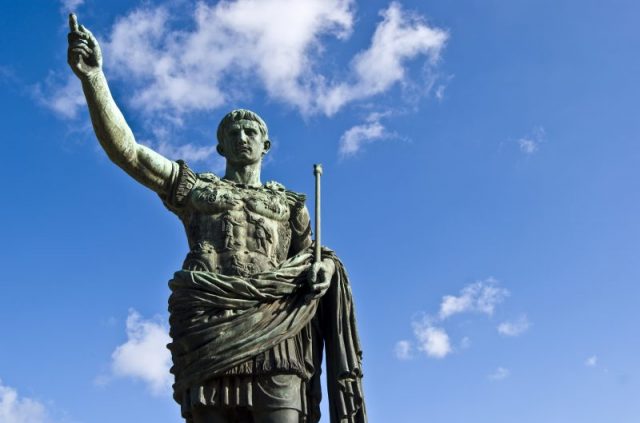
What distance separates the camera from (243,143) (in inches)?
417

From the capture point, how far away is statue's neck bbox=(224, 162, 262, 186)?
34.7ft

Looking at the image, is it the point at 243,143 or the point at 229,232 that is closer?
the point at 229,232

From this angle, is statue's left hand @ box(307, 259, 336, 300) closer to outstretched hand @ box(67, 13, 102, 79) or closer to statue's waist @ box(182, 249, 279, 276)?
statue's waist @ box(182, 249, 279, 276)

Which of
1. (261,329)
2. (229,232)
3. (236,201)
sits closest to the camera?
(261,329)

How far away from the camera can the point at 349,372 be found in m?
9.70

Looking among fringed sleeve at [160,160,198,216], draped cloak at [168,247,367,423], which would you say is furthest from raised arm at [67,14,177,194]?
draped cloak at [168,247,367,423]

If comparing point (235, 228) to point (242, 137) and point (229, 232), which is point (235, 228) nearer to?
point (229, 232)

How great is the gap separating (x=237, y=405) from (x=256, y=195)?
2.36m

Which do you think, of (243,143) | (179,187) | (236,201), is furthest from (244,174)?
(179,187)

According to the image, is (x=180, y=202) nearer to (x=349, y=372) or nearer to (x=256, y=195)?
(x=256, y=195)

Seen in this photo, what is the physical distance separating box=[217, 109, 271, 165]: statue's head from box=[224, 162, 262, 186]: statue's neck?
0.06 m

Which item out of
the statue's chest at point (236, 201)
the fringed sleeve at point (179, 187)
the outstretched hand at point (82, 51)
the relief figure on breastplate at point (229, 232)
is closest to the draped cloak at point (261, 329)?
the relief figure on breastplate at point (229, 232)

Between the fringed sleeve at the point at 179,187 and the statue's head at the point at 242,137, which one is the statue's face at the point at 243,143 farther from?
the fringed sleeve at the point at 179,187

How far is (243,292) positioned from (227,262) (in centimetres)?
46
